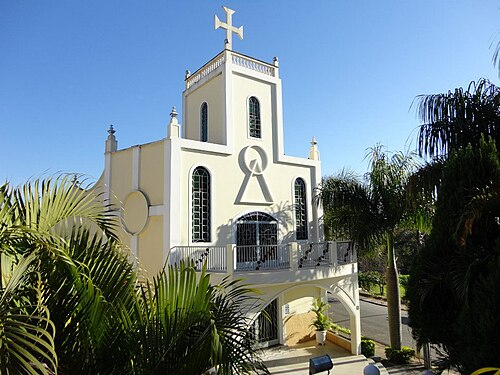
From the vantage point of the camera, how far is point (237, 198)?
43.1 ft

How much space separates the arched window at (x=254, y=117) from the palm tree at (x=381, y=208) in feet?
12.4

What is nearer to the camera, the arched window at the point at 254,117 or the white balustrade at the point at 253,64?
the white balustrade at the point at 253,64

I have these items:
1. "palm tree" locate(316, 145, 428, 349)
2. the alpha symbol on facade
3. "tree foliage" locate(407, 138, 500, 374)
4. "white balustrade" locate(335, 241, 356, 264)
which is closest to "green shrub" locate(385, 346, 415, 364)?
"palm tree" locate(316, 145, 428, 349)

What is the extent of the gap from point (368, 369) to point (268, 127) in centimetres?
1077

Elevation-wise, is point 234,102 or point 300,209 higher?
point 234,102

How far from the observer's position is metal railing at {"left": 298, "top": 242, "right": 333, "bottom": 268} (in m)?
11.9

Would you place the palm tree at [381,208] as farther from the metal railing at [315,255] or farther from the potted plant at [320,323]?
the potted plant at [320,323]

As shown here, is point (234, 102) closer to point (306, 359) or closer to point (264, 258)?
point (264, 258)

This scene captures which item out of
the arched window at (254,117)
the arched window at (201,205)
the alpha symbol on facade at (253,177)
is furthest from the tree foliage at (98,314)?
the arched window at (254,117)

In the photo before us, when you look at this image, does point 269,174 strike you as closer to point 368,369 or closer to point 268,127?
point 268,127

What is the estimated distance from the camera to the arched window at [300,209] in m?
15.0

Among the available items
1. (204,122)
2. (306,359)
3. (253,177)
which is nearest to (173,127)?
(204,122)

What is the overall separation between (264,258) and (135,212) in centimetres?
482

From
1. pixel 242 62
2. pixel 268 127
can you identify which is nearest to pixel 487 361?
pixel 268 127
